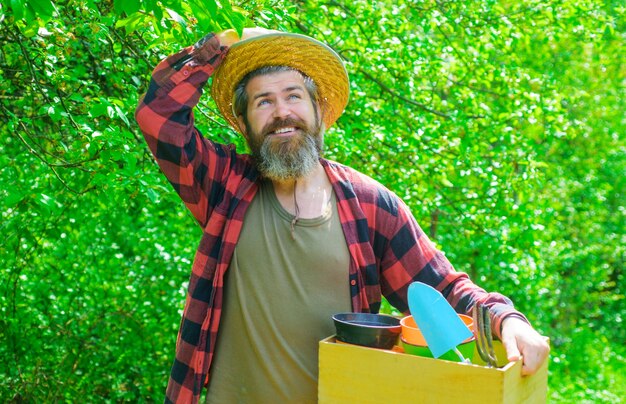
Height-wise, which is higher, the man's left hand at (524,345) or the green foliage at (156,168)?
the green foliage at (156,168)

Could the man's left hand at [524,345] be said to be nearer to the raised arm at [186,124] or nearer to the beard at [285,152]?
the beard at [285,152]

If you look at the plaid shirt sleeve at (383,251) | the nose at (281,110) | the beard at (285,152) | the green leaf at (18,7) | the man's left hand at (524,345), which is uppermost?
the green leaf at (18,7)

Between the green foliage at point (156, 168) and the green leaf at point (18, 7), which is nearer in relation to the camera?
the green leaf at point (18, 7)

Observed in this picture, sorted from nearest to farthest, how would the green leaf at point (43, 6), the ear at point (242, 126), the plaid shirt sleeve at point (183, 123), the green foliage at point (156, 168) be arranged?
the green leaf at point (43, 6), the plaid shirt sleeve at point (183, 123), the ear at point (242, 126), the green foliage at point (156, 168)

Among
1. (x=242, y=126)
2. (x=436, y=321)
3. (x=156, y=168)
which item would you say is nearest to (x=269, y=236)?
(x=242, y=126)

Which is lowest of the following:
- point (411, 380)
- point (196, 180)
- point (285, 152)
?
point (411, 380)

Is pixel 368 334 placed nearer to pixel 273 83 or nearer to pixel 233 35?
pixel 273 83

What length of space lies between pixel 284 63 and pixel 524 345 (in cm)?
118

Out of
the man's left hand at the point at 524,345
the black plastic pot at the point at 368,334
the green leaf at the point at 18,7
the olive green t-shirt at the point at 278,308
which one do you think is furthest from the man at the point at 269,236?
the green leaf at the point at 18,7

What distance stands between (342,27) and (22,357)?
2.72 metres

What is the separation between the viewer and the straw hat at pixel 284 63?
7.57 feet

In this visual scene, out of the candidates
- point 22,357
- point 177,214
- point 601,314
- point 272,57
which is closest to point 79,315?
point 22,357

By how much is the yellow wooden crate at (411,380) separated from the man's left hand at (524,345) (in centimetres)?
4

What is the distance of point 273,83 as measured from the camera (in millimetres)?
2348
